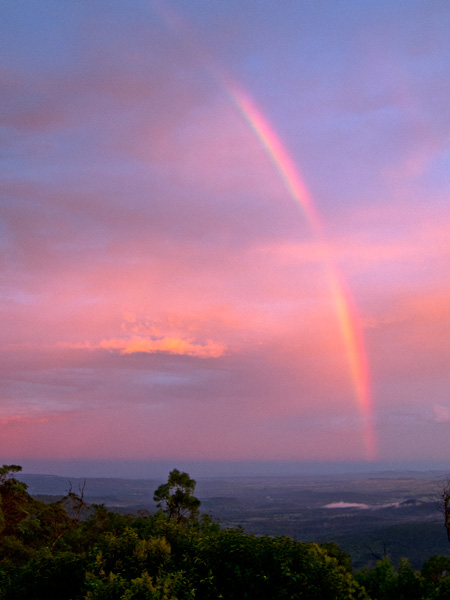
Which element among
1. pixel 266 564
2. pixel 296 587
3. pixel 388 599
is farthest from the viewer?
pixel 388 599

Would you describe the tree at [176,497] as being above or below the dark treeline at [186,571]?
below

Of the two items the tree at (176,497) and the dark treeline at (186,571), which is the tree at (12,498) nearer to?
the tree at (176,497)

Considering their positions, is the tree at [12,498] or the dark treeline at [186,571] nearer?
the dark treeline at [186,571]

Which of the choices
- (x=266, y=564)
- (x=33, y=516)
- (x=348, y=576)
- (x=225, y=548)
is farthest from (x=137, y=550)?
(x=33, y=516)

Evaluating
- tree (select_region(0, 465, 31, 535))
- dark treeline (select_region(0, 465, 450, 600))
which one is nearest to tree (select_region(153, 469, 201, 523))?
tree (select_region(0, 465, 31, 535))

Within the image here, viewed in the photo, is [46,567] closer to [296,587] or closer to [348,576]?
[296,587]

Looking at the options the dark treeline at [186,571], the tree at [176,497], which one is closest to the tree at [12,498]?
the tree at [176,497]

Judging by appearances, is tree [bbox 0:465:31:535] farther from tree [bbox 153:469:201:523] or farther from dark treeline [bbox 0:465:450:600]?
dark treeline [bbox 0:465:450:600]

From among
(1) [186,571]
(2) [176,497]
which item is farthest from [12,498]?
(1) [186,571]
